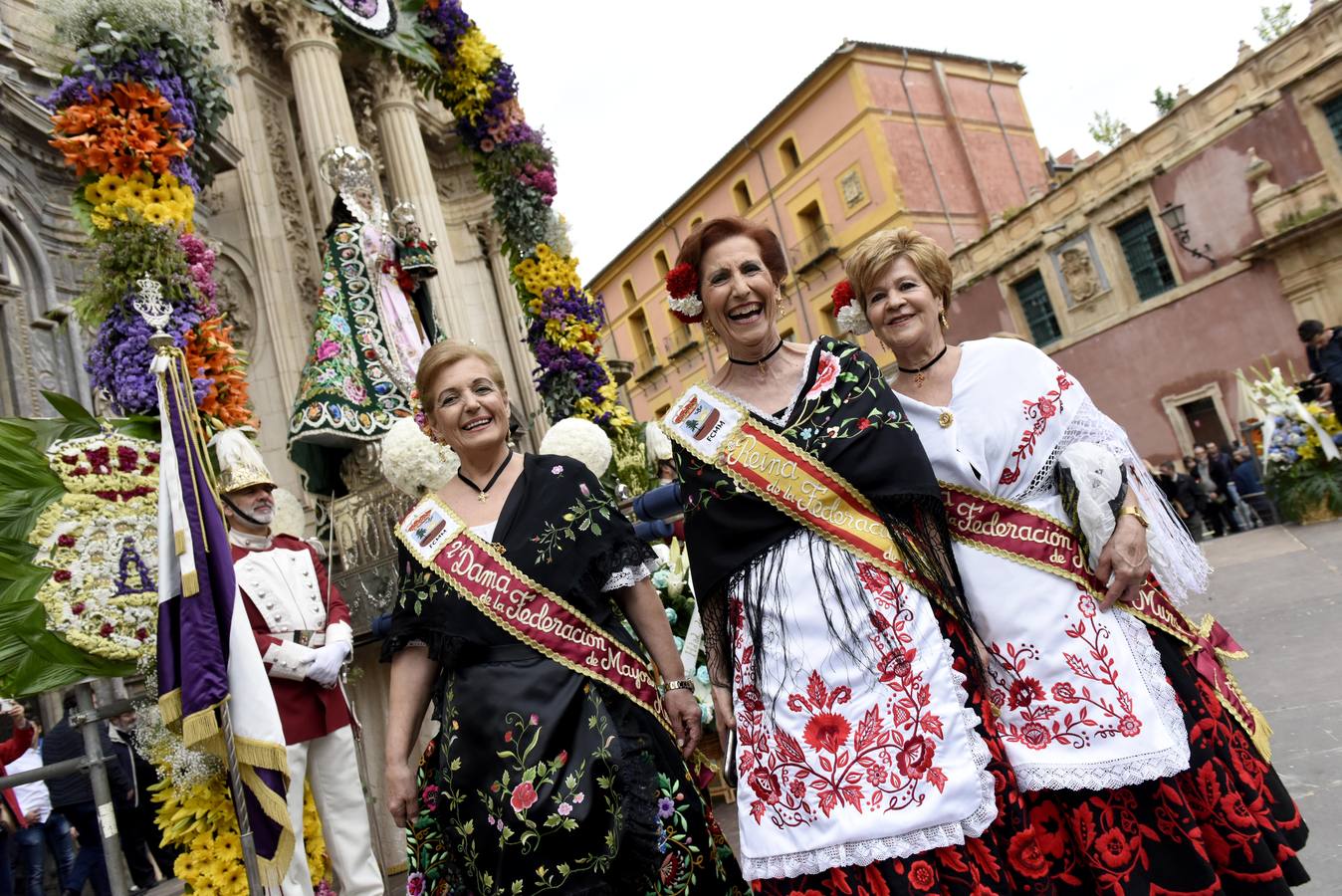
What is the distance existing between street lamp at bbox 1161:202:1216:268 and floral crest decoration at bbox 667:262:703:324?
19902mm

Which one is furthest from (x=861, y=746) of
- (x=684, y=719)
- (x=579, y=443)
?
(x=579, y=443)

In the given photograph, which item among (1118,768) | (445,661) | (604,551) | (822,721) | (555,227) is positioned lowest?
(1118,768)

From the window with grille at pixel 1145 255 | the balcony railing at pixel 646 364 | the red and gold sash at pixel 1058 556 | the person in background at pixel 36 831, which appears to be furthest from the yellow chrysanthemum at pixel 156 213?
the balcony railing at pixel 646 364

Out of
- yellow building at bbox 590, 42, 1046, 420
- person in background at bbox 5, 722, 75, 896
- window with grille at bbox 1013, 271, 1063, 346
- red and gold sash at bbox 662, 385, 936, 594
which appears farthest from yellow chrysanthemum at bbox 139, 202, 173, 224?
yellow building at bbox 590, 42, 1046, 420

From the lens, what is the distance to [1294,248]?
16938 millimetres

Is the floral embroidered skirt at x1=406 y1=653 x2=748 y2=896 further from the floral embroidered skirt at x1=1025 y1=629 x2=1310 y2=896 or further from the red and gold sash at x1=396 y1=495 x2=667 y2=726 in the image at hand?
the floral embroidered skirt at x1=1025 y1=629 x2=1310 y2=896

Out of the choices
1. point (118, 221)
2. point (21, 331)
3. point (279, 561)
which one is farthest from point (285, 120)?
point (279, 561)

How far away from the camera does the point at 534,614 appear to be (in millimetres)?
2189

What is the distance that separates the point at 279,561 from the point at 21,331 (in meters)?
5.38

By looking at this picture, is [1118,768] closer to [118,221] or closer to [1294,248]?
[118,221]

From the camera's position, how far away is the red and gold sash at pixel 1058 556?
2057 mm

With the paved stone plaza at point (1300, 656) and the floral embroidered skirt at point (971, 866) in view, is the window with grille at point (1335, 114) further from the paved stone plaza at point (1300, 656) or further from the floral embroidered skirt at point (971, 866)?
the floral embroidered skirt at point (971, 866)

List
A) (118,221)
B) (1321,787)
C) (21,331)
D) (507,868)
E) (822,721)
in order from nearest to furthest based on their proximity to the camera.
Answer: (822,721) → (507,868) → (1321,787) → (118,221) → (21,331)

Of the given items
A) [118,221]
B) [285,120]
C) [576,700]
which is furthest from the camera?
[285,120]
